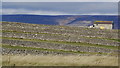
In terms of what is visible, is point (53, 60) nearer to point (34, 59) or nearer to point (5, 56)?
point (34, 59)

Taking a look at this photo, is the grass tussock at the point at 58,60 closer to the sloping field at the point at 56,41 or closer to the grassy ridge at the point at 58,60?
the grassy ridge at the point at 58,60

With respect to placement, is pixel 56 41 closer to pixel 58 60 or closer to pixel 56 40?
pixel 56 40

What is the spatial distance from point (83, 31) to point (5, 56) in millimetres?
22573

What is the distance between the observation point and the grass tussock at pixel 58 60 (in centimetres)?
4691

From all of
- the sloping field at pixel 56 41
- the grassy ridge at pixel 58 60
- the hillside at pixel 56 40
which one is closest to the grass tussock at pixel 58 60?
the grassy ridge at pixel 58 60

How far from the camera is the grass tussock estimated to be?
46906mm

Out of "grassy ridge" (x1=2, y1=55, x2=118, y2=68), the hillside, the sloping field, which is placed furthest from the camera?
the hillside

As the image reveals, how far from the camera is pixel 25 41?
58.3 meters

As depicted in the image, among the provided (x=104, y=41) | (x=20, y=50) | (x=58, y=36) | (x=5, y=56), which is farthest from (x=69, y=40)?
(x=5, y=56)

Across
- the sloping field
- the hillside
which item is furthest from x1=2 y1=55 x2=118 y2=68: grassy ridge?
the hillside

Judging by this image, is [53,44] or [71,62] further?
[53,44]

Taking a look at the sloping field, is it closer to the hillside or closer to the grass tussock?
the hillside

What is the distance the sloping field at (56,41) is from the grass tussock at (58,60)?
1.80m

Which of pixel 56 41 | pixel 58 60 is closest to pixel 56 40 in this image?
pixel 56 41
